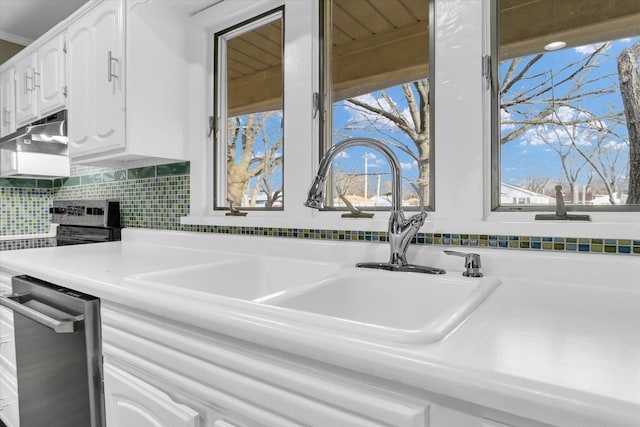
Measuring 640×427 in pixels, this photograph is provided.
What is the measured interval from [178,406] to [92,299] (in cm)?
45

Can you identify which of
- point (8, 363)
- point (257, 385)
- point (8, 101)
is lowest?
point (8, 363)

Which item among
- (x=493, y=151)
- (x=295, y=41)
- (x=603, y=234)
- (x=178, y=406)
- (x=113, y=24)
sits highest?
(x=113, y=24)

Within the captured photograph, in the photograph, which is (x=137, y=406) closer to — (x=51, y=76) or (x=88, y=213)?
(x=88, y=213)

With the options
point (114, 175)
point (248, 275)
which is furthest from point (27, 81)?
point (248, 275)

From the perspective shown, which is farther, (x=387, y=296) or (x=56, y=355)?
(x=56, y=355)

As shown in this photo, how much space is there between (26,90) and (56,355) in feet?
6.65

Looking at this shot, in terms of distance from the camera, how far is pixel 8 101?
Answer: 2.58 meters

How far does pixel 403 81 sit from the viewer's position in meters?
1.36

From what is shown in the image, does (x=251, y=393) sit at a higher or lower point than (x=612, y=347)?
lower

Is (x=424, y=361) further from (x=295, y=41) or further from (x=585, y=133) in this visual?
(x=295, y=41)

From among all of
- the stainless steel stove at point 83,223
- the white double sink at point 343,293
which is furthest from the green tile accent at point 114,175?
the white double sink at point 343,293

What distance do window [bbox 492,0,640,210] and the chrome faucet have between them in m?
0.31

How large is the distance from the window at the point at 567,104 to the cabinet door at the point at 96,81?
1596mm

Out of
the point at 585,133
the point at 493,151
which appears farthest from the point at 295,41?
the point at 585,133
